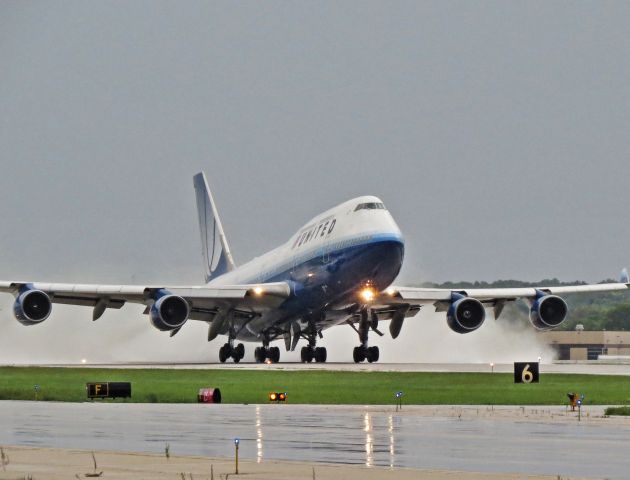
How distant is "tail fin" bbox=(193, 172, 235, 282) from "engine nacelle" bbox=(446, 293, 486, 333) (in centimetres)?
2694

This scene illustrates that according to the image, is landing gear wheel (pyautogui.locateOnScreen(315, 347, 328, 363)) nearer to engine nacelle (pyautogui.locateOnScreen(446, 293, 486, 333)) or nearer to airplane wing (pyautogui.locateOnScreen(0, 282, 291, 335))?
airplane wing (pyautogui.locateOnScreen(0, 282, 291, 335))

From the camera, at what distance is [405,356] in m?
97.9

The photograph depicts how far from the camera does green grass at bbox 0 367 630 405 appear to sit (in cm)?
4291

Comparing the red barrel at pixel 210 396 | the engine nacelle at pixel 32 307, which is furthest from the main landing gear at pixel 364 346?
the red barrel at pixel 210 396

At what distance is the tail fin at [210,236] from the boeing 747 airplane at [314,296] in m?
14.7

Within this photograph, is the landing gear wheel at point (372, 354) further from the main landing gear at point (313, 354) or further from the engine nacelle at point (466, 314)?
the engine nacelle at point (466, 314)

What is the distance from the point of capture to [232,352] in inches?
3337

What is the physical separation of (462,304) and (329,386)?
3204cm

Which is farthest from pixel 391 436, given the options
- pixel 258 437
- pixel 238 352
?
pixel 238 352

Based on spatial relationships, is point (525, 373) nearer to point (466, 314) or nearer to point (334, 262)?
point (334, 262)

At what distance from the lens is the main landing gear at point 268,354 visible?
8362 cm

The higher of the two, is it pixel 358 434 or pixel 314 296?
pixel 314 296

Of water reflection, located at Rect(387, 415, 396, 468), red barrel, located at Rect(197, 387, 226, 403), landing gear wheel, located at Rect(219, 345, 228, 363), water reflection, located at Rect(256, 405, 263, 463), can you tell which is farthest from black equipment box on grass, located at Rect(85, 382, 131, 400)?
landing gear wheel, located at Rect(219, 345, 228, 363)

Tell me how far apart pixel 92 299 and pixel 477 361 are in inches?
1123
